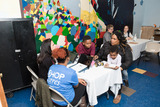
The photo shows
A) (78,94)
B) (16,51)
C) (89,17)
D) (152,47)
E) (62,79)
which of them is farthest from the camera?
(152,47)

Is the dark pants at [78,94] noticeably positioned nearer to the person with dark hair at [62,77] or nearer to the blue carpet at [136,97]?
the person with dark hair at [62,77]

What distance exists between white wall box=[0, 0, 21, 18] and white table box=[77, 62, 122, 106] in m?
1.97

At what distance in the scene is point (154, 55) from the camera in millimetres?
5016

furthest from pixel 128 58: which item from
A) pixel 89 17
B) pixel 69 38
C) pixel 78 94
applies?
pixel 89 17

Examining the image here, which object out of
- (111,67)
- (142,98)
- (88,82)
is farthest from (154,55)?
(88,82)

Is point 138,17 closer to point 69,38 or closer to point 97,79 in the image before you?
point 69,38

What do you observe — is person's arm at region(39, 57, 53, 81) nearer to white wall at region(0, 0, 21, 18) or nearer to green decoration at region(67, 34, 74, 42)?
white wall at region(0, 0, 21, 18)

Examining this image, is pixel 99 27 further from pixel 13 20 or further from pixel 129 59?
pixel 13 20

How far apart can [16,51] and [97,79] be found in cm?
168

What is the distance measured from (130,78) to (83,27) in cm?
214

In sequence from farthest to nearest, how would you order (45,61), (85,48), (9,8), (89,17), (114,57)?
1. (89,17)
2. (85,48)
3. (9,8)
4. (114,57)
5. (45,61)

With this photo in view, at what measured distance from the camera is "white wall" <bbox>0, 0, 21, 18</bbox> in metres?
2.28

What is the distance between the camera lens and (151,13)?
6.09 m

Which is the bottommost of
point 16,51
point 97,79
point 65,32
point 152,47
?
point 97,79
